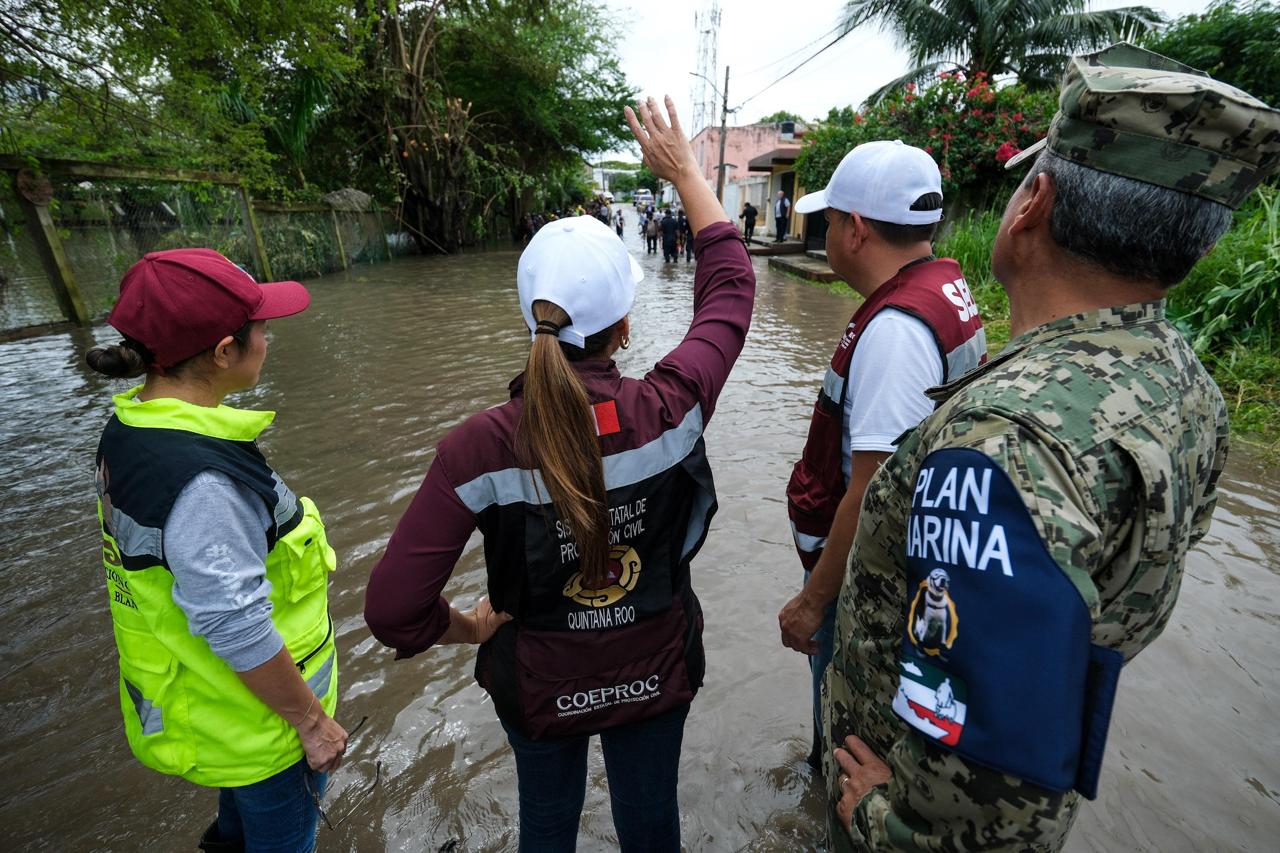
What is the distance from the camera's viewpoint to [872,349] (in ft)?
5.26

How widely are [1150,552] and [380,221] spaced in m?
19.7

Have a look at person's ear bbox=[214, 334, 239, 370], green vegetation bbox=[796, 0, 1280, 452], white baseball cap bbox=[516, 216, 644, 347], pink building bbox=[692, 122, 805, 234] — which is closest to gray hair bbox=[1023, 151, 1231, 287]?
white baseball cap bbox=[516, 216, 644, 347]

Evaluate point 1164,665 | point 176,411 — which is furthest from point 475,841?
point 1164,665

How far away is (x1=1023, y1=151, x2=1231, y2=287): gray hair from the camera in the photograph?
843 mm

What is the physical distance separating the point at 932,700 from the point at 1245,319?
24.4ft

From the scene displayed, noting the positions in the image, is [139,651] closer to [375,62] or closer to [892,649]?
[892,649]

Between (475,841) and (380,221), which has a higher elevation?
(380,221)

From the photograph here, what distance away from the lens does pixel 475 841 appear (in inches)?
82.5

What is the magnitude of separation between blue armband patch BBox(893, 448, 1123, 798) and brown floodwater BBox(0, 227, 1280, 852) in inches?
64.3

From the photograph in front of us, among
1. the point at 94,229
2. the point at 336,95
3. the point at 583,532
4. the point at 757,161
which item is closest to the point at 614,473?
the point at 583,532

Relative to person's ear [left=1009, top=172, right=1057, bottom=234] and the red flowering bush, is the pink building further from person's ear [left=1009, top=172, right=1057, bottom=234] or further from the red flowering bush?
person's ear [left=1009, top=172, right=1057, bottom=234]

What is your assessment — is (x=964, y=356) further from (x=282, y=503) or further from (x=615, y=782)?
(x=282, y=503)

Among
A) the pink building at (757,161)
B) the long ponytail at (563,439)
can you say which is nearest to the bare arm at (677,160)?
the long ponytail at (563,439)

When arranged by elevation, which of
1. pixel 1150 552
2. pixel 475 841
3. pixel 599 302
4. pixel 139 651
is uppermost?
pixel 599 302
